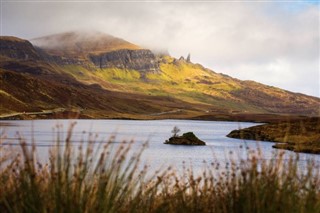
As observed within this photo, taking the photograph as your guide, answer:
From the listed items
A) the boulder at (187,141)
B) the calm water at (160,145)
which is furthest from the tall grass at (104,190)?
the boulder at (187,141)

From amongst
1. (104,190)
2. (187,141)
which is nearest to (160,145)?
(187,141)

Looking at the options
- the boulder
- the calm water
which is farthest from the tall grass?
the boulder

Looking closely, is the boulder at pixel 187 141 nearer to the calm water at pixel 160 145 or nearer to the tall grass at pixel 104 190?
the calm water at pixel 160 145

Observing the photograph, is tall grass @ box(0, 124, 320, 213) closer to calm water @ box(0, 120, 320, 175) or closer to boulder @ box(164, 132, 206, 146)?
calm water @ box(0, 120, 320, 175)

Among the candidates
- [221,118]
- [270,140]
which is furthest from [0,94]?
[270,140]

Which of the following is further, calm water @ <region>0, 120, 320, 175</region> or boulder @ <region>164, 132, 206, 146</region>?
boulder @ <region>164, 132, 206, 146</region>

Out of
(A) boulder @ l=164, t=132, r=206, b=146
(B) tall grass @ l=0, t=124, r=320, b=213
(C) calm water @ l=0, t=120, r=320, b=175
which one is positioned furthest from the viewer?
(A) boulder @ l=164, t=132, r=206, b=146

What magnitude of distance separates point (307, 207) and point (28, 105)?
17659 centimetres

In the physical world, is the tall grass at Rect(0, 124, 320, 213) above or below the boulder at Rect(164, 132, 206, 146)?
above

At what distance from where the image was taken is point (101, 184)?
7.45 meters

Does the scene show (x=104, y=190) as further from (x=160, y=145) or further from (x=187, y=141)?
(x=187, y=141)

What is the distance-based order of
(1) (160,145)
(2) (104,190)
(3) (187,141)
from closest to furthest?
1. (2) (104,190)
2. (1) (160,145)
3. (3) (187,141)

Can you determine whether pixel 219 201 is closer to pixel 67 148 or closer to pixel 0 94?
pixel 67 148

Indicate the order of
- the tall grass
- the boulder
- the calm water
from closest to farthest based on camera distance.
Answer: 1. the tall grass
2. the calm water
3. the boulder
